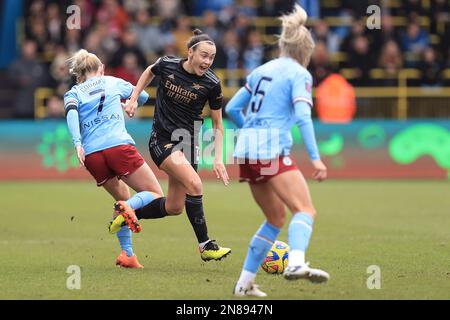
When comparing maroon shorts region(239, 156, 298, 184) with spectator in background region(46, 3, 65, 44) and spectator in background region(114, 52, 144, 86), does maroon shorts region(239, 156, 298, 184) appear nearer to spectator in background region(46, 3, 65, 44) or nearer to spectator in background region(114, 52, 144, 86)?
spectator in background region(114, 52, 144, 86)

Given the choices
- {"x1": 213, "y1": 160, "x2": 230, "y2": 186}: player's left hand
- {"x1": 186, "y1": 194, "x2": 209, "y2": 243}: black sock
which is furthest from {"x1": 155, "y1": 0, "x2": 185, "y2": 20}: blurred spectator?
{"x1": 213, "y1": 160, "x2": 230, "y2": 186}: player's left hand


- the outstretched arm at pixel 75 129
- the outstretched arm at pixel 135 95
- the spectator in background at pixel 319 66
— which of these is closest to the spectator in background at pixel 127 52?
the spectator in background at pixel 319 66

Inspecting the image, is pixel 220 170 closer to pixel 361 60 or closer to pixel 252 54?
pixel 252 54

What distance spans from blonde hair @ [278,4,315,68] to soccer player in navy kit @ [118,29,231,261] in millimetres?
1599

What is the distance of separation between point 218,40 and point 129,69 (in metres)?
2.49

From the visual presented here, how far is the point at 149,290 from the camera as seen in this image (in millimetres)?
8453

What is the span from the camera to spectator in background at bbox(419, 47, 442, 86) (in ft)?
75.6

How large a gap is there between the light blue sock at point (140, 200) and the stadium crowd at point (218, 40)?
1170 centimetres

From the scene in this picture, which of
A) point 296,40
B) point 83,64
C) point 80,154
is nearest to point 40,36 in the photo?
point 83,64

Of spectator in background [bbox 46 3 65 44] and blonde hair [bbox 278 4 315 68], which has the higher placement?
spectator in background [bbox 46 3 65 44]

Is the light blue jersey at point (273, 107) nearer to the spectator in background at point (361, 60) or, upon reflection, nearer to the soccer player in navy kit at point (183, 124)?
the soccer player in navy kit at point (183, 124)

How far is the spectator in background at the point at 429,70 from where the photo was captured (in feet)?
75.6
